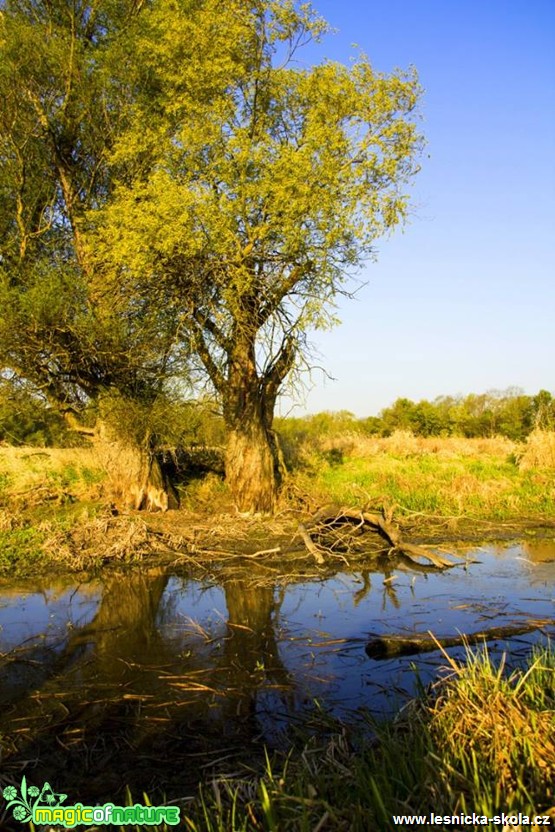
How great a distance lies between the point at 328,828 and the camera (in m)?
3.65

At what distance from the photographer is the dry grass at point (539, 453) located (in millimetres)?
19547

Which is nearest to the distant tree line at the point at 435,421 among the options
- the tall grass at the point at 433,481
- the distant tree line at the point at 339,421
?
the distant tree line at the point at 339,421

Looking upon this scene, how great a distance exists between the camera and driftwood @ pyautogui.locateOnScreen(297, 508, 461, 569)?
12297mm

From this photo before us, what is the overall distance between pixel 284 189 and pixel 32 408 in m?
8.01

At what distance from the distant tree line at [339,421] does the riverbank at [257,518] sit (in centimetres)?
155

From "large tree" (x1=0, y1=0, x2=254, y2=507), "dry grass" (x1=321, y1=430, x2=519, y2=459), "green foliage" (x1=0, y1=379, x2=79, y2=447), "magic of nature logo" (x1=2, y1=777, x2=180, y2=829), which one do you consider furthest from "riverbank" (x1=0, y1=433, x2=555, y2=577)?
"magic of nature logo" (x1=2, y1=777, x2=180, y2=829)

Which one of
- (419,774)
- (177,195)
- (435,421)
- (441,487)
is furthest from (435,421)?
(419,774)

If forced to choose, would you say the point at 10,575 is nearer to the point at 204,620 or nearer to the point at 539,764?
the point at 204,620

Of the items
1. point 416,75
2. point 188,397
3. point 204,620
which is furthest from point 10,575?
point 416,75

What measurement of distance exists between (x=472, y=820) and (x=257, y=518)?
12.2m

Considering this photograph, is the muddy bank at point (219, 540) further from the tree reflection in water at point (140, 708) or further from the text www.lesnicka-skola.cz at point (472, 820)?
the text www.lesnicka-skola.cz at point (472, 820)

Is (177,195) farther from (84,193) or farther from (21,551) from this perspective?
(21,551)

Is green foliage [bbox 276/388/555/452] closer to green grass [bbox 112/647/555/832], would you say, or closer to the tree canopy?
the tree canopy

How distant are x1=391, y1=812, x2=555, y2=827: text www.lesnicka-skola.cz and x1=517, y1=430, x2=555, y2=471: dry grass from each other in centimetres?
1732
